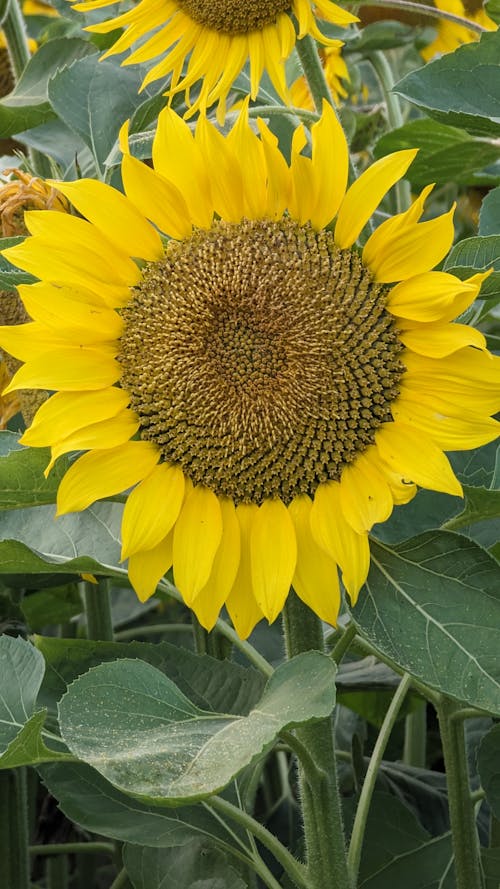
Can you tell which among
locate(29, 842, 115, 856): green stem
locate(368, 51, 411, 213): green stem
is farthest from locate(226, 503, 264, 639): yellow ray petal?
locate(368, 51, 411, 213): green stem

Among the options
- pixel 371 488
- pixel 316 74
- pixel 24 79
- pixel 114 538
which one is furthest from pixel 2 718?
pixel 24 79

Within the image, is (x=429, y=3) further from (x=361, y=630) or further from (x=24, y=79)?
(x=361, y=630)

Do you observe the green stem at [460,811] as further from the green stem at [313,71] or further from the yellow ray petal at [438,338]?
the green stem at [313,71]

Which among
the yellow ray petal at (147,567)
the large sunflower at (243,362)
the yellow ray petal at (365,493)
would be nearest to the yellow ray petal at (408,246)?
the large sunflower at (243,362)

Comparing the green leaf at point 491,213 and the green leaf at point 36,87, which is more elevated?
the green leaf at point 36,87

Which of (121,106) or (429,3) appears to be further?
(429,3)

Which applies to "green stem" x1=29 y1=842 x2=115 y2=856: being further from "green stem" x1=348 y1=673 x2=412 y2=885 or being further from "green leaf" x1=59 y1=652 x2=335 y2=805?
"green leaf" x1=59 y1=652 x2=335 y2=805

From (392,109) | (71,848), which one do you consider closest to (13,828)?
(71,848)
